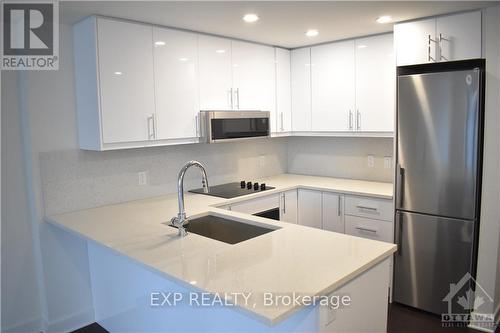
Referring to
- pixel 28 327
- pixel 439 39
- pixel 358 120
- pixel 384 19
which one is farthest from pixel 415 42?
pixel 28 327

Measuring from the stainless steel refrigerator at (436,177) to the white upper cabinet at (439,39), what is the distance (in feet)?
0.45

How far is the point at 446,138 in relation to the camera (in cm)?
286

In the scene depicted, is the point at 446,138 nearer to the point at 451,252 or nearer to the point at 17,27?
the point at 451,252

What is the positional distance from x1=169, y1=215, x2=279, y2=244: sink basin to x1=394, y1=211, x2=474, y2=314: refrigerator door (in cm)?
134

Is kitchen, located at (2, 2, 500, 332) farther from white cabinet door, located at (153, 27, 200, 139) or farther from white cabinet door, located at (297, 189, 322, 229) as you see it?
white cabinet door, located at (297, 189, 322, 229)

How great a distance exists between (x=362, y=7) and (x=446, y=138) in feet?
3.65

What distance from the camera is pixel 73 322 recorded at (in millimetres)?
3023

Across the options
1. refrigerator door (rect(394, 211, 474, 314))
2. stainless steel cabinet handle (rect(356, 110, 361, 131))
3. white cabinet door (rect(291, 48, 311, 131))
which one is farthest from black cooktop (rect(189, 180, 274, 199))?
refrigerator door (rect(394, 211, 474, 314))

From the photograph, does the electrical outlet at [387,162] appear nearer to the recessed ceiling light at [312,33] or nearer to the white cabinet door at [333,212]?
the white cabinet door at [333,212]

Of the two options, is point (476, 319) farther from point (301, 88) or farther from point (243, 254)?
point (301, 88)

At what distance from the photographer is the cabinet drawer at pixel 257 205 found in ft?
11.0

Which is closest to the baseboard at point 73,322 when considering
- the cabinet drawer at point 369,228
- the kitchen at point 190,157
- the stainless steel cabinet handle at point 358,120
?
the kitchen at point 190,157

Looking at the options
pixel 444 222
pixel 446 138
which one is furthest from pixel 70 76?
pixel 444 222

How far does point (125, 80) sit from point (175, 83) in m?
0.43
